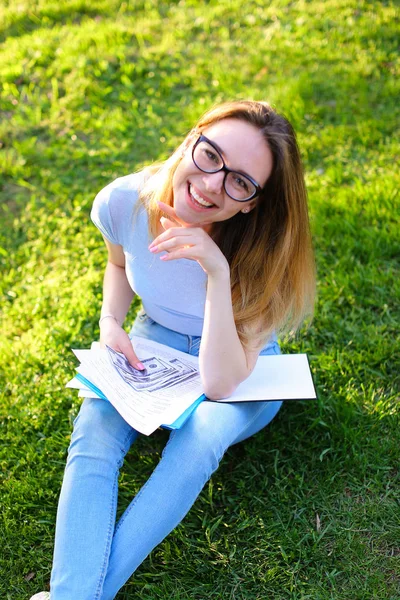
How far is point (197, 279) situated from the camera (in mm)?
2639

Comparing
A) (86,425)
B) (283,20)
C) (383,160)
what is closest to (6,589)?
(86,425)

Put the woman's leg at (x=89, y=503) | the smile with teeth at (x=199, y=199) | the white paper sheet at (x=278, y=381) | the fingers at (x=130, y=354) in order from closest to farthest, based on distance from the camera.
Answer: the woman's leg at (x=89, y=503)
the smile with teeth at (x=199, y=199)
the white paper sheet at (x=278, y=381)
the fingers at (x=130, y=354)

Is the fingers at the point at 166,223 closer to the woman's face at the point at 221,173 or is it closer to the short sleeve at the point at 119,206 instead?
the woman's face at the point at 221,173

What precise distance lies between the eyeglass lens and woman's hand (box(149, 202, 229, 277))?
0.18 metres

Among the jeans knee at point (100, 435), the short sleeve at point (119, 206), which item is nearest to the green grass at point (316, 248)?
the jeans knee at point (100, 435)

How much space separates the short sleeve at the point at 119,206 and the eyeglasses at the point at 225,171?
45 centimetres

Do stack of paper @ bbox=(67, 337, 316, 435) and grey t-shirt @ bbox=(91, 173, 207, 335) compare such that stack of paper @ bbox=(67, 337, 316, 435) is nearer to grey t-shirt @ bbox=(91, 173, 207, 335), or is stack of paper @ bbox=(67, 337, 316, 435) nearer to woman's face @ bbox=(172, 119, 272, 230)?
grey t-shirt @ bbox=(91, 173, 207, 335)

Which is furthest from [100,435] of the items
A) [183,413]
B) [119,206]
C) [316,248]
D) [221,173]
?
[316,248]

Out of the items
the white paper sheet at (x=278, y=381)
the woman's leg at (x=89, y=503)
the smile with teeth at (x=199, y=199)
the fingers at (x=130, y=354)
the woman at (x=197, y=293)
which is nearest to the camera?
the woman's leg at (x=89, y=503)

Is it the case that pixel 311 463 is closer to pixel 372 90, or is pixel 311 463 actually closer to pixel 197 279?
→ pixel 197 279

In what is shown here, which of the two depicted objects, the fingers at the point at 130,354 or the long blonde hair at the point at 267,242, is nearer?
the long blonde hair at the point at 267,242

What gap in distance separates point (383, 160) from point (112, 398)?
Result: 2.70 m

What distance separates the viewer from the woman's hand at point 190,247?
89.7 inches

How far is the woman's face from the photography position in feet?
7.45
